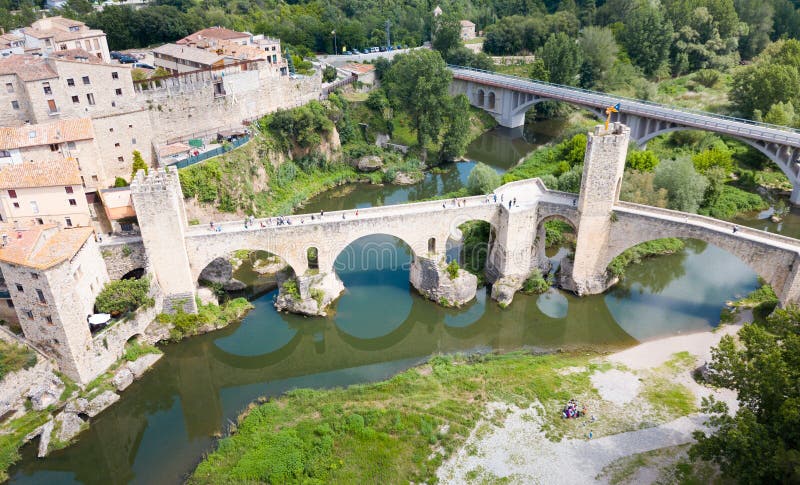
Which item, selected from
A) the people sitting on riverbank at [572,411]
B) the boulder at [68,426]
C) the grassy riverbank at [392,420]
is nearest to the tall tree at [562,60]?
the grassy riverbank at [392,420]

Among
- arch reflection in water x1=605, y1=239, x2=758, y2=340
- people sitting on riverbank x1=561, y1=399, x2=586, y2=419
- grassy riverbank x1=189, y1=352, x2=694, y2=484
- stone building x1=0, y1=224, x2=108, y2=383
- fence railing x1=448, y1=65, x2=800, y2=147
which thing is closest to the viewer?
grassy riverbank x1=189, y1=352, x2=694, y2=484

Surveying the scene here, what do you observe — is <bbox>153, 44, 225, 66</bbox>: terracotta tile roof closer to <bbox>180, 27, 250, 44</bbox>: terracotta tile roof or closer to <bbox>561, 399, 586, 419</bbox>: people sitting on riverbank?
<bbox>180, 27, 250, 44</bbox>: terracotta tile roof

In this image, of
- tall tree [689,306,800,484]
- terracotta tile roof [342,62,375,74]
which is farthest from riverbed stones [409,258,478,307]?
terracotta tile roof [342,62,375,74]

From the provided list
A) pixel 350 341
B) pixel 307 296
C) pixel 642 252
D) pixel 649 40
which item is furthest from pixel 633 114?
pixel 307 296

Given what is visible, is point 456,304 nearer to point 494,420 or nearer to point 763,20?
point 494,420

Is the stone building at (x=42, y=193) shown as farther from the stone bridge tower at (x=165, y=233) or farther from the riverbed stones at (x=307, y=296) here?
the riverbed stones at (x=307, y=296)

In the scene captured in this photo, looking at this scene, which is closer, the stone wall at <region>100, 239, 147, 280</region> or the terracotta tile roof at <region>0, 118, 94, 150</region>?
the stone wall at <region>100, 239, 147, 280</region>

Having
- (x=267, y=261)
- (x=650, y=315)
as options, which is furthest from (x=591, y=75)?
(x=267, y=261)

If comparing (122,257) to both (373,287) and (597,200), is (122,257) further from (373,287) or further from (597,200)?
(597,200)
